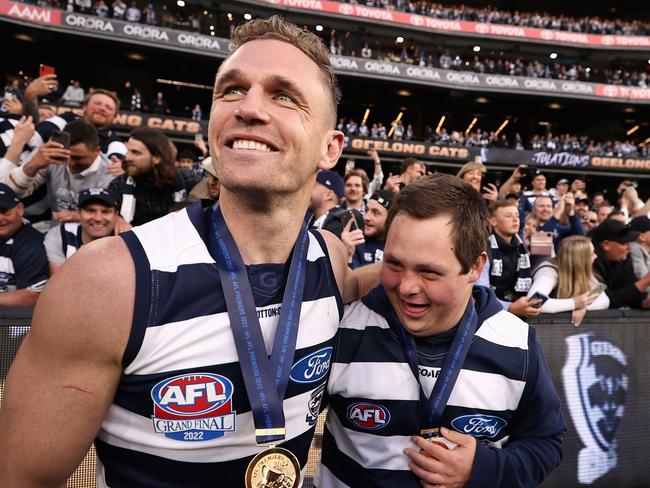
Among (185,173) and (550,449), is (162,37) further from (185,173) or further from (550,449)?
(550,449)

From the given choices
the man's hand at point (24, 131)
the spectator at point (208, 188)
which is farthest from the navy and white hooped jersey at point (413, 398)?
the man's hand at point (24, 131)

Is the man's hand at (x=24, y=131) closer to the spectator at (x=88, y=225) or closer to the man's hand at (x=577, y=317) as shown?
the spectator at (x=88, y=225)

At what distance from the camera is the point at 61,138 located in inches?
122

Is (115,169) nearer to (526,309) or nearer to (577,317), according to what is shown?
(526,309)

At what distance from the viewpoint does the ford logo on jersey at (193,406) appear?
105cm

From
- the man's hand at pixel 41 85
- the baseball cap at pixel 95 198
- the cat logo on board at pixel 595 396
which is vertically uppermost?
the man's hand at pixel 41 85

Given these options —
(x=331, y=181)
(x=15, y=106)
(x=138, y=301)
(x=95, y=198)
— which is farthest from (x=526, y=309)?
(x=15, y=106)

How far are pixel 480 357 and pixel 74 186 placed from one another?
328 centimetres

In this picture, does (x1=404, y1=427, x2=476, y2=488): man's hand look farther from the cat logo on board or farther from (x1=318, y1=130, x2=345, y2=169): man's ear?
the cat logo on board

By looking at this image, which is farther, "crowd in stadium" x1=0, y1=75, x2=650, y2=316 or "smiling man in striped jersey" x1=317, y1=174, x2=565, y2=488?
"crowd in stadium" x1=0, y1=75, x2=650, y2=316

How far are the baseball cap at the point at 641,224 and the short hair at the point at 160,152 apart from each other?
4439 millimetres

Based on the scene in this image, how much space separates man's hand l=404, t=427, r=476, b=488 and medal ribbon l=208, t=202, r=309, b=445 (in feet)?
1.47

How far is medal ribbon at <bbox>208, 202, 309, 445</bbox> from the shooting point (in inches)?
44.0

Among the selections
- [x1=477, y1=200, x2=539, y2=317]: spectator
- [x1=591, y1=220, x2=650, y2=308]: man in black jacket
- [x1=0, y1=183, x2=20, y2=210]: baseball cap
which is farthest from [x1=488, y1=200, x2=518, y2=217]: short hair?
[x1=0, y1=183, x2=20, y2=210]: baseball cap
